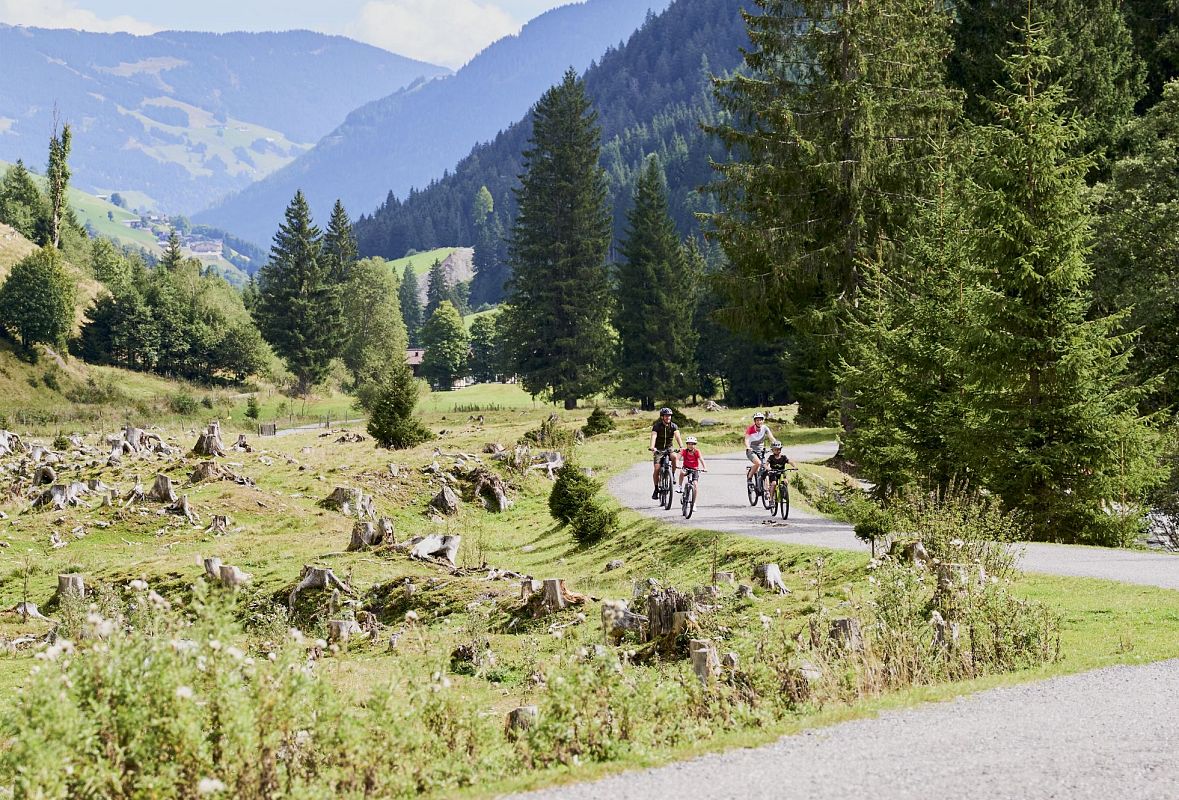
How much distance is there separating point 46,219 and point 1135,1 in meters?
104

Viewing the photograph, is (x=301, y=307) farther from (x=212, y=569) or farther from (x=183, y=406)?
(x=212, y=569)

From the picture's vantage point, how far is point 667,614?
38.9ft

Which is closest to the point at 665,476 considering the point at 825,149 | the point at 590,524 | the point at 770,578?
the point at 590,524

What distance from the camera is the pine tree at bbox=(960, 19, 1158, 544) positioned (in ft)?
60.7

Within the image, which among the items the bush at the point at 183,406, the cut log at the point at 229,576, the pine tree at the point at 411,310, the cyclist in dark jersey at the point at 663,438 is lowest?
the bush at the point at 183,406

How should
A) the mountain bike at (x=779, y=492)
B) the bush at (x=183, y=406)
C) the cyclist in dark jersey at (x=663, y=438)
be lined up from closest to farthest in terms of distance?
the mountain bike at (x=779, y=492)
the cyclist in dark jersey at (x=663, y=438)
the bush at (x=183, y=406)

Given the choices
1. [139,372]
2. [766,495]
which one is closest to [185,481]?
[766,495]

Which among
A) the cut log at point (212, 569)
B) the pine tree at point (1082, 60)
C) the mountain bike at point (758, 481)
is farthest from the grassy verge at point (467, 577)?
the pine tree at point (1082, 60)

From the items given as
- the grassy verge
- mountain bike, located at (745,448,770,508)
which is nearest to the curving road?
the grassy verge

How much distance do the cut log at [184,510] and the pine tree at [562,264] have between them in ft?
136

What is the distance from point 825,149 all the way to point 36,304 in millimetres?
69970

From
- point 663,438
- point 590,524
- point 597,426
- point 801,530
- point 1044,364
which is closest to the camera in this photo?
point 801,530

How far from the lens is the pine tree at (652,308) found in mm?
66250

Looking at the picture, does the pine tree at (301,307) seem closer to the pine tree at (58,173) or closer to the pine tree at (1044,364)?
the pine tree at (58,173)
